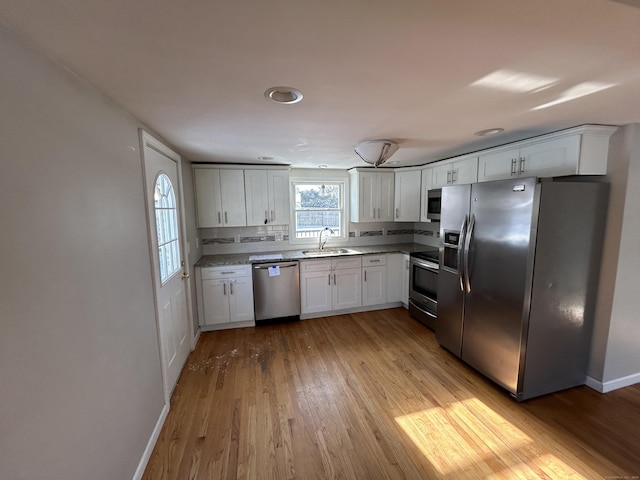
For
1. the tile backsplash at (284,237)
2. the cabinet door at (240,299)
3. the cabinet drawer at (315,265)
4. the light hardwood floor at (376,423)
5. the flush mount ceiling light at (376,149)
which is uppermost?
the flush mount ceiling light at (376,149)

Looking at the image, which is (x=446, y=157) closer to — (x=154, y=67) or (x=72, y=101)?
(x=154, y=67)

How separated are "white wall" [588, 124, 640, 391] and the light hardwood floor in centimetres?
22

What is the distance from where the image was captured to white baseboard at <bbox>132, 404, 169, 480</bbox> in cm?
152

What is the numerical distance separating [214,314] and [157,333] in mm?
1372

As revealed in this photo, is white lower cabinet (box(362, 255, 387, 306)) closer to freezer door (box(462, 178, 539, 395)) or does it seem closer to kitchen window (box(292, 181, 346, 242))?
kitchen window (box(292, 181, 346, 242))

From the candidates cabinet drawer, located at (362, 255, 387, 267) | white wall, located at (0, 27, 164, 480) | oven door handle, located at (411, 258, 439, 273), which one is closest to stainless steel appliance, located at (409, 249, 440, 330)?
oven door handle, located at (411, 258, 439, 273)

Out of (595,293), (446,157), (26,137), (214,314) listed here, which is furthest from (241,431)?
(446,157)

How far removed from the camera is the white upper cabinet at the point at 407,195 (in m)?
3.98

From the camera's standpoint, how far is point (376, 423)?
1.90m

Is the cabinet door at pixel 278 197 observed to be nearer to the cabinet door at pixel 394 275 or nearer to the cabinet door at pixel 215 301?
the cabinet door at pixel 215 301

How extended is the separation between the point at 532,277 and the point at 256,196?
3.21 meters

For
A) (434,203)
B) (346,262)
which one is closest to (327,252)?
(346,262)

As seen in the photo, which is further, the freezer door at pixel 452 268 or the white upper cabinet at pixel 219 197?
the white upper cabinet at pixel 219 197

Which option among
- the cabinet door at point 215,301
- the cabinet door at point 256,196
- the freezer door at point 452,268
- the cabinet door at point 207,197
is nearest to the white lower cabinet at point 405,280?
the freezer door at point 452,268
